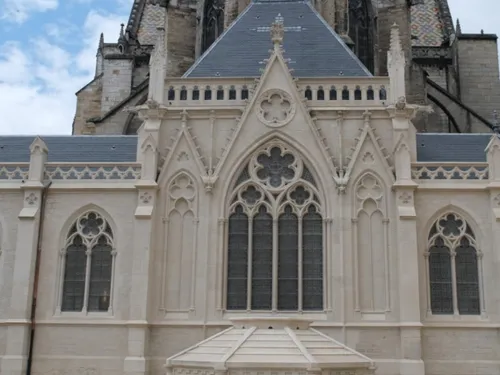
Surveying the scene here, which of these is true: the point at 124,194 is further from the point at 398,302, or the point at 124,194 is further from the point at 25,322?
the point at 398,302

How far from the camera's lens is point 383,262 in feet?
67.2

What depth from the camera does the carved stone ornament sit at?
21609 millimetres

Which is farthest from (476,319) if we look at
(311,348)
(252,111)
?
(311,348)

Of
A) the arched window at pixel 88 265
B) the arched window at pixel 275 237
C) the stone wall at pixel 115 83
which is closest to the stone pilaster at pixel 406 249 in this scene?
the arched window at pixel 275 237

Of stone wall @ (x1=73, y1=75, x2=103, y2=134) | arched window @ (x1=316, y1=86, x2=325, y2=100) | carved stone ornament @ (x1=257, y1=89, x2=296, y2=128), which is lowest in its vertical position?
carved stone ornament @ (x1=257, y1=89, x2=296, y2=128)

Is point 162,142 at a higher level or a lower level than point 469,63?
lower

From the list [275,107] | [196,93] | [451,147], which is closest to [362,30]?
[451,147]

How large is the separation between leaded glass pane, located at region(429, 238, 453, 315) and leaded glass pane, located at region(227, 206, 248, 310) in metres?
5.52

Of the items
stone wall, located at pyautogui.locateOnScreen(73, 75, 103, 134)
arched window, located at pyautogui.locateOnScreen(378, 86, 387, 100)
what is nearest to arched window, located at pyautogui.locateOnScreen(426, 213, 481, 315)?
arched window, located at pyautogui.locateOnScreen(378, 86, 387, 100)

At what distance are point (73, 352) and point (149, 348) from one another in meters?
→ 2.28

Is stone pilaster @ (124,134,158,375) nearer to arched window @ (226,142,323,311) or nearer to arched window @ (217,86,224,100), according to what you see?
arched window @ (226,142,323,311)

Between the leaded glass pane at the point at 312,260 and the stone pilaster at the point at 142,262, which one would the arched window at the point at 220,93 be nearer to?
the stone pilaster at the point at 142,262

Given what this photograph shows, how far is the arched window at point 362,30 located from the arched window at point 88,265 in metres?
15.6

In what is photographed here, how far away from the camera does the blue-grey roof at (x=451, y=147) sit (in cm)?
2250
